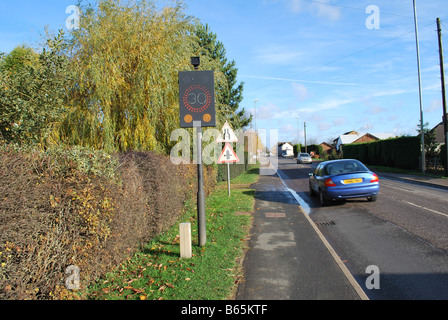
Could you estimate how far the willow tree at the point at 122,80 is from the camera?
30.5 feet

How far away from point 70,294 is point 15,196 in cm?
130

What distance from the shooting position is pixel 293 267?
5148 millimetres

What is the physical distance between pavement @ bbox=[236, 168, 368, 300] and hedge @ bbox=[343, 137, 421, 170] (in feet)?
72.8

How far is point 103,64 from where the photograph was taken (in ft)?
30.8

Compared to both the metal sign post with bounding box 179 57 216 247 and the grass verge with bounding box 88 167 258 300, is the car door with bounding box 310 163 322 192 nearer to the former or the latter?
the grass verge with bounding box 88 167 258 300

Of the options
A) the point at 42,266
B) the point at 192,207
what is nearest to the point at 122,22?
the point at 192,207

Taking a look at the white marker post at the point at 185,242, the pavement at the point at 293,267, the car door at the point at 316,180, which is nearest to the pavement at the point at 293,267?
the pavement at the point at 293,267

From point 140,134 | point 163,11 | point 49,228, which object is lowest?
point 49,228

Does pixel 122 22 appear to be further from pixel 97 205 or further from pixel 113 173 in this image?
pixel 97 205

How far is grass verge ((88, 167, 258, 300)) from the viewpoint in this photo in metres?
4.16

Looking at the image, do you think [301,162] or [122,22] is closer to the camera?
[122,22]

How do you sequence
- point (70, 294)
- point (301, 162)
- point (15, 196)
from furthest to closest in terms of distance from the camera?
point (301, 162)
point (70, 294)
point (15, 196)

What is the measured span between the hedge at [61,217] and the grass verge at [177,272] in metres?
0.25

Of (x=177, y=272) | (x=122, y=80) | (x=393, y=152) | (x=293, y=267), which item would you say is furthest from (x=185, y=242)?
(x=393, y=152)
